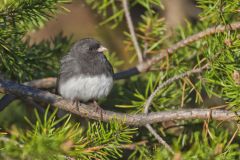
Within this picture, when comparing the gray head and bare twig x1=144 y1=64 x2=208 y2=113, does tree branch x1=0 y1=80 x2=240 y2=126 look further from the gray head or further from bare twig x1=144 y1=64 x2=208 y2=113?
the gray head

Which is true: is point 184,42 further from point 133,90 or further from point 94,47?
point 94,47

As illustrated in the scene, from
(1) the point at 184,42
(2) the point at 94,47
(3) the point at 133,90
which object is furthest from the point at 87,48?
(1) the point at 184,42

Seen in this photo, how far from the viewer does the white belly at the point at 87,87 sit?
8.37ft

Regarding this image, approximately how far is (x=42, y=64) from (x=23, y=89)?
0.51 meters

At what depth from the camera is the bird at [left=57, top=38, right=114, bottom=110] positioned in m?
2.56

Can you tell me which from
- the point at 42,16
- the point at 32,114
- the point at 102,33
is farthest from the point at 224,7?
the point at 102,33

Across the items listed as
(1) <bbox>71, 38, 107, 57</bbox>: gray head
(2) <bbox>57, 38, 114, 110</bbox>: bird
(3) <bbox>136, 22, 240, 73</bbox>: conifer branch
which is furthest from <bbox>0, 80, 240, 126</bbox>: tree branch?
(1) <bbox>71, 38, 107, 57</bbox>: gray head

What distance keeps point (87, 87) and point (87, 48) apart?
402 millimetres

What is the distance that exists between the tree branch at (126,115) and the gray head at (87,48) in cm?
84

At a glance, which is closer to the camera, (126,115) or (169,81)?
(126,115)

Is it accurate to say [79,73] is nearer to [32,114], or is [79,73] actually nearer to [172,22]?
[32,114]

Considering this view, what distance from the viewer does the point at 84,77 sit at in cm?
260

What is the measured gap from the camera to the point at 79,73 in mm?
2645

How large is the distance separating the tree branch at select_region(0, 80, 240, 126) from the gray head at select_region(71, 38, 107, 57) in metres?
0.84
